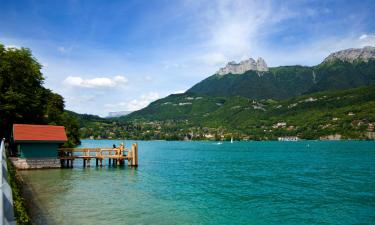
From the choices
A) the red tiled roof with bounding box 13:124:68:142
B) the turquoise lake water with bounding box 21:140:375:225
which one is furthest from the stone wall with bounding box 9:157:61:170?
the red tiled roof with bounding box 13:124:68:142

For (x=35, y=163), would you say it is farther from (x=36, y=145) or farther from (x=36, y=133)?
(x=36, y=133)

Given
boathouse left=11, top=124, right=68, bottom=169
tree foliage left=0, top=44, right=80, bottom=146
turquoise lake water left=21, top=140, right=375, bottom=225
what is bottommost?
turquoise lake water left=21, top=140, right=375, bottom=225

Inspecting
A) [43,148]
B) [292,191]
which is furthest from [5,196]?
[43,148]

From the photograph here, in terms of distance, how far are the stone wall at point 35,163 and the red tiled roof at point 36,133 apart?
113 inches

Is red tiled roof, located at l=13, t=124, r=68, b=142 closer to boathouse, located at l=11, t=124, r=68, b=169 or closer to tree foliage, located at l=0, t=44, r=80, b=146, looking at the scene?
boathouse, located at l=11, t=124, r=68, b=169

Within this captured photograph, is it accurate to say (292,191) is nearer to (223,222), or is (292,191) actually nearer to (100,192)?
(223,222)

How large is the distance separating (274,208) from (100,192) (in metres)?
15.9

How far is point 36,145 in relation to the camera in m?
42.9

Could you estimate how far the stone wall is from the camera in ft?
137

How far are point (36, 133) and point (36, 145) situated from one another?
1543 mm

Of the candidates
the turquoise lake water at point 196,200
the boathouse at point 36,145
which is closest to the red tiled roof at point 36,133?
the boathouse at point 36,145

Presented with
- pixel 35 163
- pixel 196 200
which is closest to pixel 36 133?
pixel 35 163

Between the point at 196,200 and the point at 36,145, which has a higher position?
the point at 36,145

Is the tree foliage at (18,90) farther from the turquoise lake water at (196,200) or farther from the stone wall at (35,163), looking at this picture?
the turquoise lake water at (196,200)
